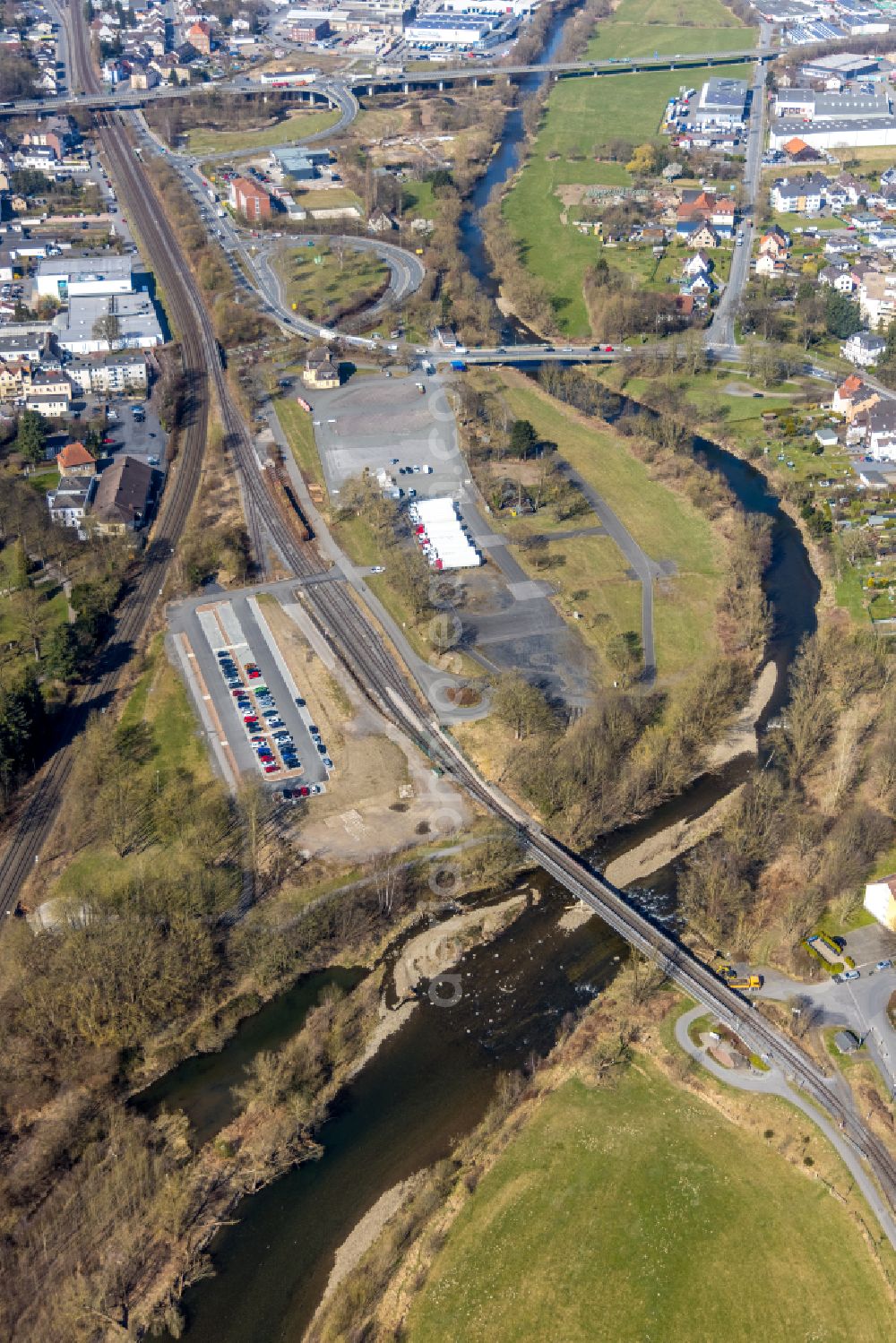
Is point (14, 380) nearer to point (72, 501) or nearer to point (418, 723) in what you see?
point (72, 501)

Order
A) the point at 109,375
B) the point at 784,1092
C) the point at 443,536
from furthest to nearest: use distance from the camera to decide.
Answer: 1. the point at 109,375
2. the point at 443,536
3. the point at 784,1092

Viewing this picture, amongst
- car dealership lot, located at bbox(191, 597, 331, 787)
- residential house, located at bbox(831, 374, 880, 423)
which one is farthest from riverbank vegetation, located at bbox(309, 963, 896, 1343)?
residential house, located at bbox(831, 374, 880, 423)

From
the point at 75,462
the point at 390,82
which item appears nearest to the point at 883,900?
the point at 75,462

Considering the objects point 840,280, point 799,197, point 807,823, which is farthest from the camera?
point 799,197

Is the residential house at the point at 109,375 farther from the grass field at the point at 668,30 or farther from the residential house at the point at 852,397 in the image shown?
the grass field at the point at 668,30

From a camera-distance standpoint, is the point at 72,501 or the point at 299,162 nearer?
the point at 72,501

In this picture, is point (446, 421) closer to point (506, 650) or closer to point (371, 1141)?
point (506, 650)

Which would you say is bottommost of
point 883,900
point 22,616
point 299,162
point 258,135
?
point 883,900
